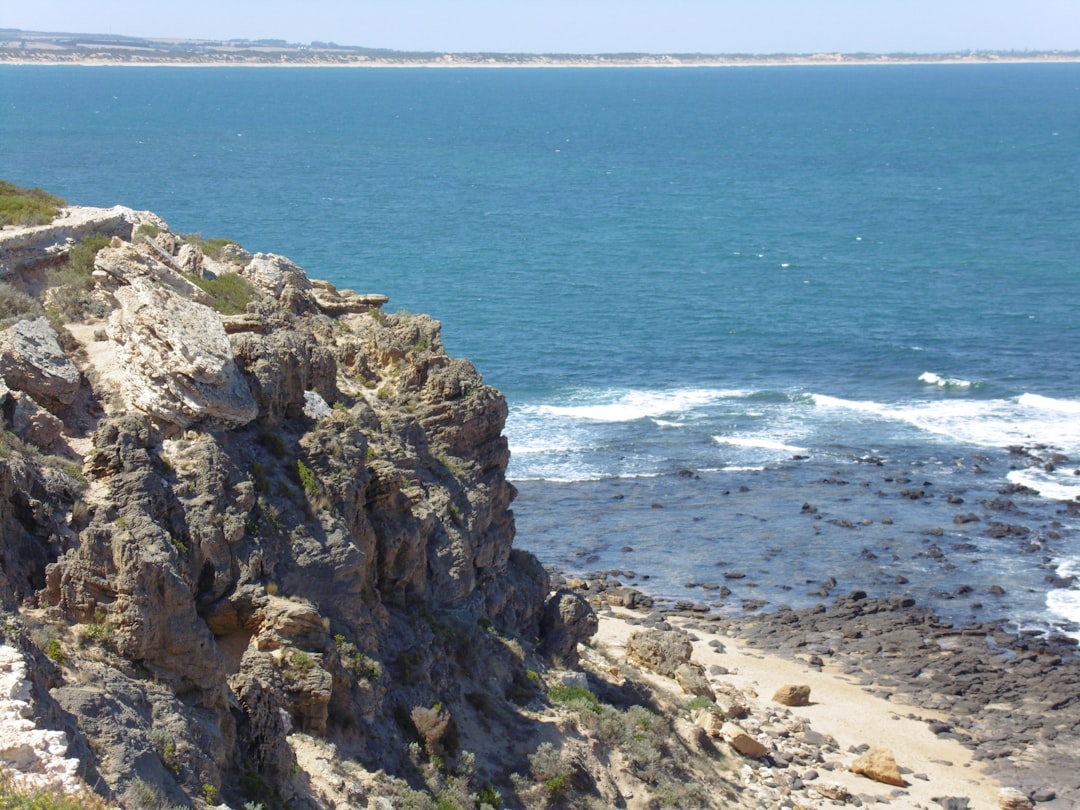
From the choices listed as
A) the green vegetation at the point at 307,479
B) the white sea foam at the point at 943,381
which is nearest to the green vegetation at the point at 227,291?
the green vegetation at the point at 307,479

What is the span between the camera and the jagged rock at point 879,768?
103 feet

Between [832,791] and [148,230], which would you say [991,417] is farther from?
[148,230]

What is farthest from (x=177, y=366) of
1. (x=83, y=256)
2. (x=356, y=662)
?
(x=83, y=256)

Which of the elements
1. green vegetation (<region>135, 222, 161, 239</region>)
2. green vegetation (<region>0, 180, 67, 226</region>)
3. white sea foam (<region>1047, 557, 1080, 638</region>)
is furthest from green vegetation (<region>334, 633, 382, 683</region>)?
white sea foam (<region>1047, 557, 1080, 638</region>)

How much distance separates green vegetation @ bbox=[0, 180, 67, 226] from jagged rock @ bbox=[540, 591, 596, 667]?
1367 cm

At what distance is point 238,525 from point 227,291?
9290 mm

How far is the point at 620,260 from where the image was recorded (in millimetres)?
105750

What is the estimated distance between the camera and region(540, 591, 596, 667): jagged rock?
2989 cm

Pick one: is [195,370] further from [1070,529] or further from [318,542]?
[1070,529]

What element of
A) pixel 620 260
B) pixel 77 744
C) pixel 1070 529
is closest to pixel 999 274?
pixel 620 260

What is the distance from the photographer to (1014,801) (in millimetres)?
31391

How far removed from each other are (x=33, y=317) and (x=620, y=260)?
277ft

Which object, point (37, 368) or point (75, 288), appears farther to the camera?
point (75, 288)

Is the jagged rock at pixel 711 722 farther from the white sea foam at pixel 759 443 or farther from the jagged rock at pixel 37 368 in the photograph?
the white sea foam at pixel 759 443
